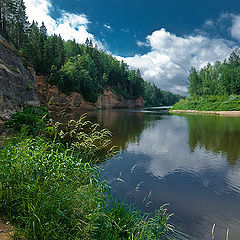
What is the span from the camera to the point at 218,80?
62.2m

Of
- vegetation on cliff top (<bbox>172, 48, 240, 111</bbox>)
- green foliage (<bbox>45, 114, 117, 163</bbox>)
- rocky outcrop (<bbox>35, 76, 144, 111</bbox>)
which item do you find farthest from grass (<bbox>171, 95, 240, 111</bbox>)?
green foliage (<bbox>45, 114, 117, 163</bbox>)

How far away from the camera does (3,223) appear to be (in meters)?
2.46

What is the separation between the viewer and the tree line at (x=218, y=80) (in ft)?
173

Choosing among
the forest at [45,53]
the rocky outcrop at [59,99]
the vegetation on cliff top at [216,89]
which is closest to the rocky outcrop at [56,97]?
the rocky outcrop at [59,99]

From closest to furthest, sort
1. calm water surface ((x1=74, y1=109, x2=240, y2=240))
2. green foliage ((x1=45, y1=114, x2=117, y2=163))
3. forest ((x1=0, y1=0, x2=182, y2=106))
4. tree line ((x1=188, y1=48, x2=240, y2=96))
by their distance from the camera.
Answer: green foliage ((x1=45, y1=114, x2=117, y2=163)), calm water surface ((x1=74, y1=109, x2=240, y2=240)), forest ((x1=0, y1=0, x2=182, y2=106)), tree line ((x1=188, y1=48, x2=240, y2=96))

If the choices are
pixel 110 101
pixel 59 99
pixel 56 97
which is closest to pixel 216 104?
pixel 110 101

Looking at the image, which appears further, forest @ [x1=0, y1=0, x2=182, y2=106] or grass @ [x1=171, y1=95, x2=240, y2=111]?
forest @ [x1=0, y1=0, x2=182, y2=106]

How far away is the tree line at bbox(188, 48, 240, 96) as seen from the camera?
5266 cm

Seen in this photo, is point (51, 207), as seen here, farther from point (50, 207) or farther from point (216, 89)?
point (216, 89)

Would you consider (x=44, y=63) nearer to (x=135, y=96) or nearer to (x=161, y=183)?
(x=161, y=183)

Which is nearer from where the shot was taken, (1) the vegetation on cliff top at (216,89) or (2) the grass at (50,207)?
(2) the grass at (50,207)

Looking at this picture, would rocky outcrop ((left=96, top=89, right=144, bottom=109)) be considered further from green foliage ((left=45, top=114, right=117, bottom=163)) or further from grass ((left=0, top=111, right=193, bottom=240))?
grass ((left=0, top=111, right=193, bottom=240))

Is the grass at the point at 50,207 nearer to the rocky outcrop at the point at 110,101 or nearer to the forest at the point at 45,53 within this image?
the forest at the point at 45,53

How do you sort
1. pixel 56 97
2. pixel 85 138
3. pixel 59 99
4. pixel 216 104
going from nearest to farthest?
1. pixel 85 138
2. pixel 56 97
3. pixel 59 99
4. pixel 216 104
